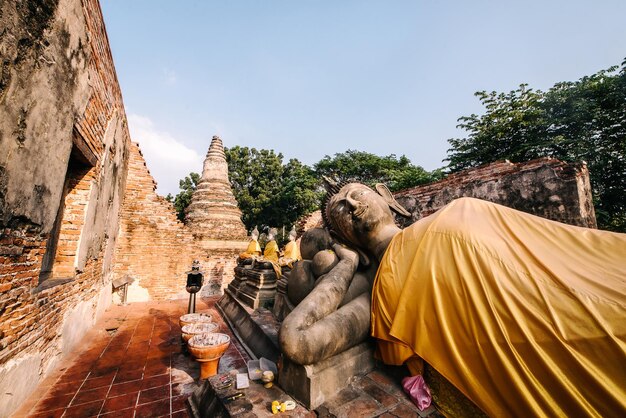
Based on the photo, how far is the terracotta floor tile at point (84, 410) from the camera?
2342 mm

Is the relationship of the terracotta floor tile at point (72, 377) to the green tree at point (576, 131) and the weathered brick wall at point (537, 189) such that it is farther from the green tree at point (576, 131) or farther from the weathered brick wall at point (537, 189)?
the green tree at point (576, 131)

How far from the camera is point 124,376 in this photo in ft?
9.83

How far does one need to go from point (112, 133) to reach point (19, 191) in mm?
3217

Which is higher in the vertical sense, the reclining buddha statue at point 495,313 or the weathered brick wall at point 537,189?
the weathered brick wall at point 537,189

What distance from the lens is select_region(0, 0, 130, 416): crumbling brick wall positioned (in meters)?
2.15

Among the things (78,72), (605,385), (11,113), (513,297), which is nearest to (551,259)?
(513,297)

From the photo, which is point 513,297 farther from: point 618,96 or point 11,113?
point 618,96

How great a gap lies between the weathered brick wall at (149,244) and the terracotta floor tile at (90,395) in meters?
5.46

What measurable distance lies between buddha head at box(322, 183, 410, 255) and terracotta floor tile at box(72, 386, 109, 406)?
2.90 metres

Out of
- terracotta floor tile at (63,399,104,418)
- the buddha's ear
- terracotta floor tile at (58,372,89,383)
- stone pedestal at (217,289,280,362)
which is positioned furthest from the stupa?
terracotta floor tile at (63,399,104,418)

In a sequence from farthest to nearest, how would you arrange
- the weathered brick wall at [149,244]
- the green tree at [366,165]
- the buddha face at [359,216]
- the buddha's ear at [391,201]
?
the green tree at [366,165]
the weathered brick wall at [149,244]
the buddha's ear at [391,201]
the buddha face at [359,216]

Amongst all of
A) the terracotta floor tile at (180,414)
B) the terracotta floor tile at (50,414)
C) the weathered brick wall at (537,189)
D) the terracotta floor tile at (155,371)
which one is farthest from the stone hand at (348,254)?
the weathered brick wall at (537,189)

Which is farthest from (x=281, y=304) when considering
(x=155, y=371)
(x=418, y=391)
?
(x=418, y=391)

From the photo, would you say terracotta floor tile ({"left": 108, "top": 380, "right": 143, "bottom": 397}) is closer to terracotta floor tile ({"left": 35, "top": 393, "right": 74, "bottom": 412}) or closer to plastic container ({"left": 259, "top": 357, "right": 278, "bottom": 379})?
terracotta floor tile ({"left": 35, "top": 393, "right": 74, "bottom": 412})
